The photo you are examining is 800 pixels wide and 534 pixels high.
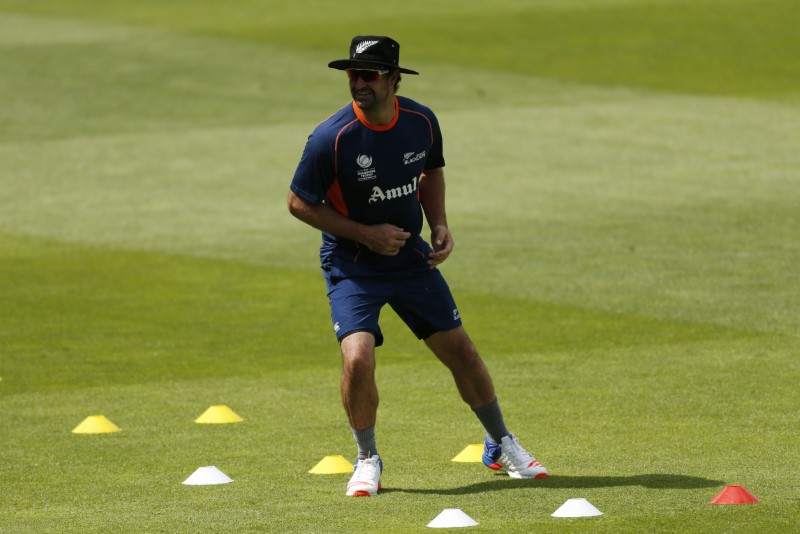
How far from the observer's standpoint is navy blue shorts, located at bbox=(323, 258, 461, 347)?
8.56m

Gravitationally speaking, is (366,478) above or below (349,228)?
below

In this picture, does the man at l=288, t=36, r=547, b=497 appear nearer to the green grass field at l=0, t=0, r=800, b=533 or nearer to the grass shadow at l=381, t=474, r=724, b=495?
the grass shadow at l=381, t=474, r=724, b=495

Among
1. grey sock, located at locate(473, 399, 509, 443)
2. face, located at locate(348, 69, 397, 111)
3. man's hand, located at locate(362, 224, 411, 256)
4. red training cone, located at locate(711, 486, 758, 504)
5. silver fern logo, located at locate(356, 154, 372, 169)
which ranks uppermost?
face, located at locate(348, 69, 397, 111)

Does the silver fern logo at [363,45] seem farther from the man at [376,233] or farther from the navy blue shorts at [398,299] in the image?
the navy blue shorts at [398,299]

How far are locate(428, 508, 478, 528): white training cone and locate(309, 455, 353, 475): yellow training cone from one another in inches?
61.9

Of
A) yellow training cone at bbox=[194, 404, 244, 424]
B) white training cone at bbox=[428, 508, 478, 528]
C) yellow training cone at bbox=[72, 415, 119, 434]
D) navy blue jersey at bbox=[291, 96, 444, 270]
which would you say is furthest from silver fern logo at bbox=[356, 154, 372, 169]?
yellow training cone at bbox=[72, 415, 119, 434]

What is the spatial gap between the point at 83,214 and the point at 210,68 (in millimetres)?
13602

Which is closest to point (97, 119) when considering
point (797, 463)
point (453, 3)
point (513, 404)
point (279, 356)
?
point (453, 3)

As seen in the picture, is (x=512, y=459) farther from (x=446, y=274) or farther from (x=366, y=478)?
(x=446, y=274)

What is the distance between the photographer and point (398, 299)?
8680 millimetres

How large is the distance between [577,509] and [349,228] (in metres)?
1.89

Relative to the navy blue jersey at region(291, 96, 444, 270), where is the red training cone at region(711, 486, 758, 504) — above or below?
below

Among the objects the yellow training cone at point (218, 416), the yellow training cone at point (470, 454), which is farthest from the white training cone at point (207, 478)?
the yellow training cone at point (218, 416)

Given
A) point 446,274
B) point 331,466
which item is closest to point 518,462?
point 331,466
